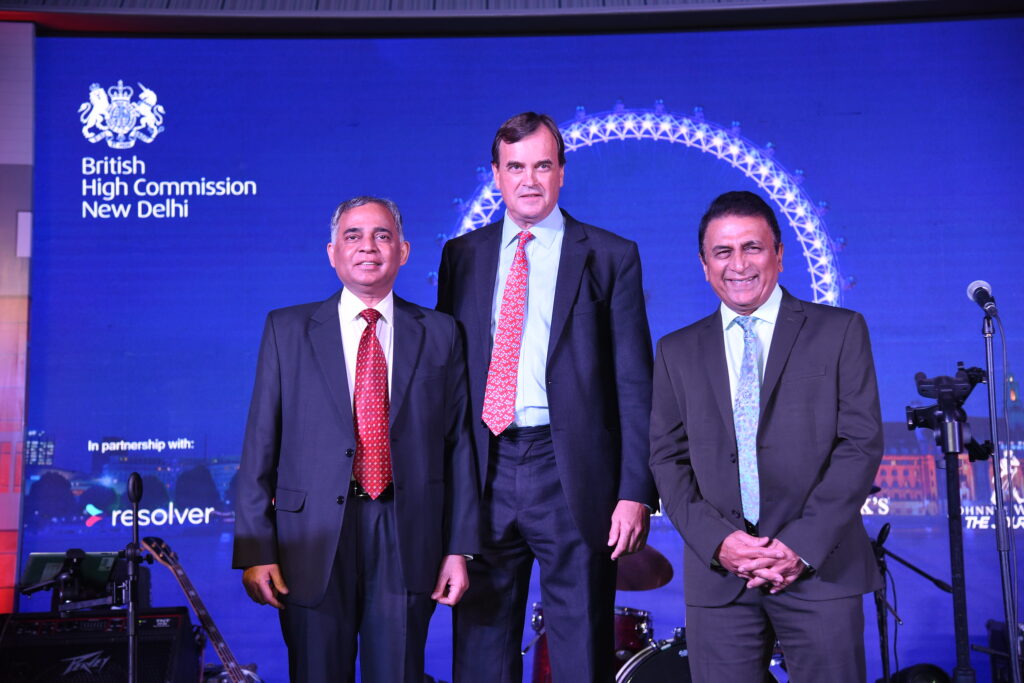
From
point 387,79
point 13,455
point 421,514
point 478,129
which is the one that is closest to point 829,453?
point 421,514

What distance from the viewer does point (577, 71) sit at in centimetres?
473

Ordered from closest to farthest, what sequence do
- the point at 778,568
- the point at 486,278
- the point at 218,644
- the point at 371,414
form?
the point at 778,568 → the point at 371,414 → the point at 486,278 → the point at 218,644

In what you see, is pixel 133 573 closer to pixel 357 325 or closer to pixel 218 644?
pixel 357 325

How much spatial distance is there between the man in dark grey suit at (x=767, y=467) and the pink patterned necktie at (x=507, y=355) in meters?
0.42

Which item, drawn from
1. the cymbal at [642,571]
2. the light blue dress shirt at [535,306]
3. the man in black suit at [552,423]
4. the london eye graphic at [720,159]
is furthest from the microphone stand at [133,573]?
the london eye graphic at [720,159]

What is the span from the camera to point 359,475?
2.57m

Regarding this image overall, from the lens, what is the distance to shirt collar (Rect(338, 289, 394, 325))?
2729 mm

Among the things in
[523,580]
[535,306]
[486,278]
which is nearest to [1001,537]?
[523,580]

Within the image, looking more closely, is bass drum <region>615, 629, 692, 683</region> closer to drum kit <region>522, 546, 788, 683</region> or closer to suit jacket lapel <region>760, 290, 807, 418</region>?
drum kit <region>522, 546, 788, 683</region>

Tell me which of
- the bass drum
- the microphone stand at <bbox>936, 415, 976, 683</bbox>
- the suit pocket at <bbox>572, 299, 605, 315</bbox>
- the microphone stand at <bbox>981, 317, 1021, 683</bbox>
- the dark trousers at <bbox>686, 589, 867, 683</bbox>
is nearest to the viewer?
the dark trousers at <bbox>686, 589, 867, 683</bbox>

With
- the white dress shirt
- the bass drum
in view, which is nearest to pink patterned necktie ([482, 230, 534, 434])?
the white dress shirt

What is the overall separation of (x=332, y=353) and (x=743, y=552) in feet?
3.84

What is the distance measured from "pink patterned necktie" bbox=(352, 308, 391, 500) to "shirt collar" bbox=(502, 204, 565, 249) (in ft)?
1.49

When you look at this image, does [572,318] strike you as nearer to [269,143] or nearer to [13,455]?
[269,143]
